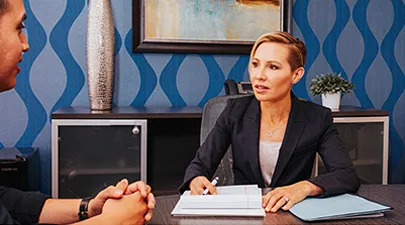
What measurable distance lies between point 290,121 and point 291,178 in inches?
8.3

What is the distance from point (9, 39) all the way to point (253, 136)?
0.99 m

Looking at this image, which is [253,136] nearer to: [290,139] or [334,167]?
[290,139]

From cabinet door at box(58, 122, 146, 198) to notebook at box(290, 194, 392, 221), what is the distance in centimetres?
146

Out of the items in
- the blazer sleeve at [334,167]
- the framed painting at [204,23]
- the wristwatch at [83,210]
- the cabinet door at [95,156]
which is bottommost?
the cabinet door at [95,156]

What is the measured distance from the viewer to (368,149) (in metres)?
2.97

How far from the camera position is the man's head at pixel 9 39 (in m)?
1.04

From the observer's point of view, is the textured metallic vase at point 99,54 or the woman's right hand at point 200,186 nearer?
the woman's right hand at point 200,186

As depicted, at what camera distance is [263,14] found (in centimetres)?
321

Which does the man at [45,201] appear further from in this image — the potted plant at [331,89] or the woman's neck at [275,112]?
the potted plant at [331,89]

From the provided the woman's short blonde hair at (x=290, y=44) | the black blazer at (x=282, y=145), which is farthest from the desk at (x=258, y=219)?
the woman's short blonde hair at (x=290, y=44)

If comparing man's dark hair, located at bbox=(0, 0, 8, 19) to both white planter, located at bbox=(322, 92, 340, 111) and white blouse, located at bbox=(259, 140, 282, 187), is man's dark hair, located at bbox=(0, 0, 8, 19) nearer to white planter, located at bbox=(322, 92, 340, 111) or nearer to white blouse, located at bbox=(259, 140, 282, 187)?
white blouse, located at bbox=(259, 140, 282, 187)

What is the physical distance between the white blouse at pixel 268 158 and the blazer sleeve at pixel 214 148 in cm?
14

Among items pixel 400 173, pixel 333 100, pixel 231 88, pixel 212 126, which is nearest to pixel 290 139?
pixel 212 126

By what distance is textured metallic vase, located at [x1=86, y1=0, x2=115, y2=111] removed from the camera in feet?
8.93
